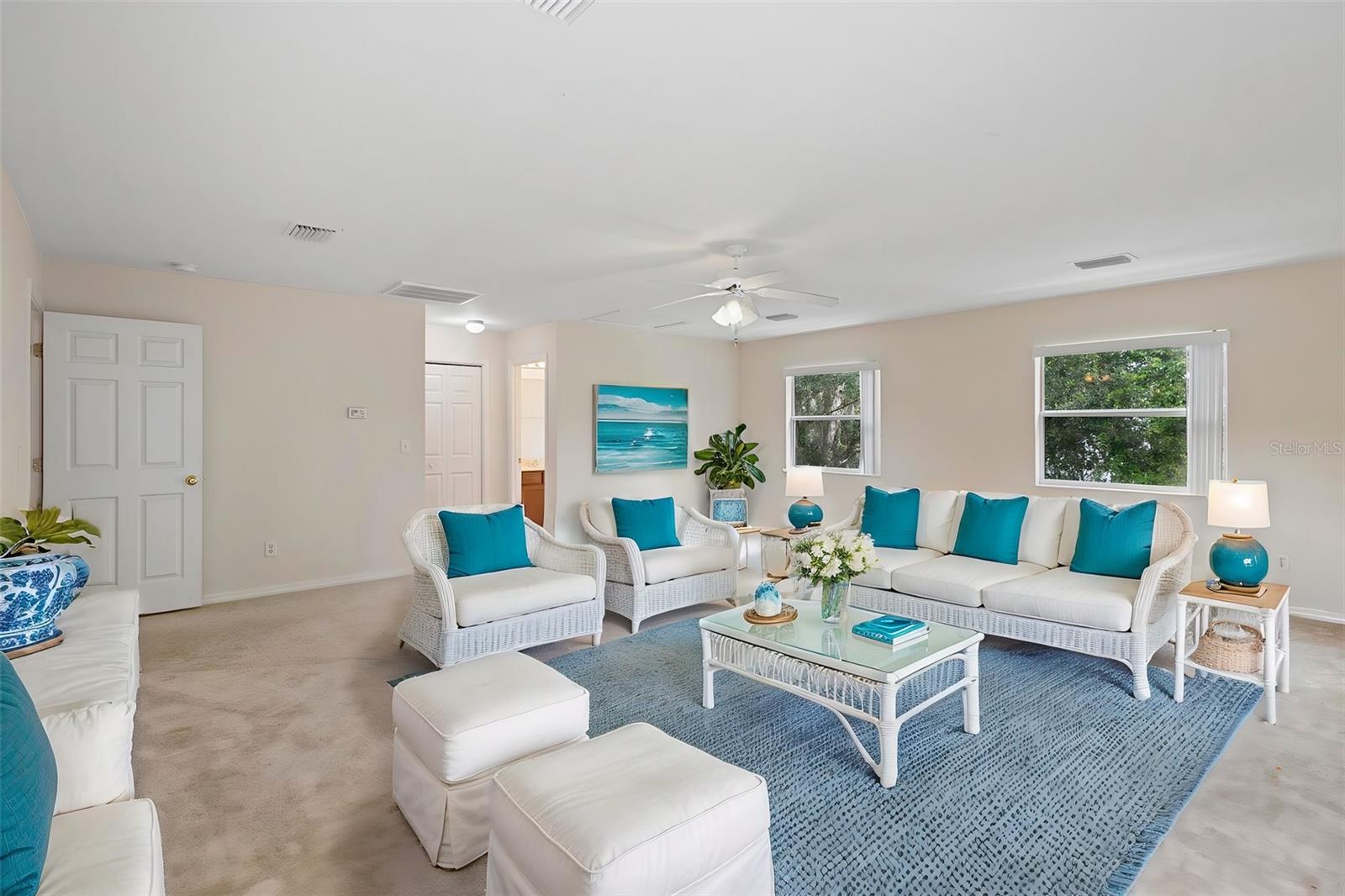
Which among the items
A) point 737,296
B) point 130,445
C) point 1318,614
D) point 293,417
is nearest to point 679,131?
point 737,296

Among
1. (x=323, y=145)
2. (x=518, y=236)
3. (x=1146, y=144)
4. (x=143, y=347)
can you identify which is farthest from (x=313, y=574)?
(x=1146, y=144)

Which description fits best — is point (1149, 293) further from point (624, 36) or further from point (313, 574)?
point (313, 574)

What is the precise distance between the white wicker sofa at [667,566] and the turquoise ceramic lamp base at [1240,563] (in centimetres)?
275

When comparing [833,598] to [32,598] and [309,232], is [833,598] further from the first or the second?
[309,232]

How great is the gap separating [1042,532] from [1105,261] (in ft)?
6.03

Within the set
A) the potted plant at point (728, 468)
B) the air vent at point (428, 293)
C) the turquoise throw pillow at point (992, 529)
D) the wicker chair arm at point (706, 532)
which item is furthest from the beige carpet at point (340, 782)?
the potted plant at point (728, 468)

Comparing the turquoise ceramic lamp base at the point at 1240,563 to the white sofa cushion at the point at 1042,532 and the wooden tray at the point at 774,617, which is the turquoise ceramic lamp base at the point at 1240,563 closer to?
the white sofa cushion at the point at 1042,532

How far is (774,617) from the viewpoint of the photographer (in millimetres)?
3139

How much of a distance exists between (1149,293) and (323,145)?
18.3 feet

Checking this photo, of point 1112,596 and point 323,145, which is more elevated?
point 323,145

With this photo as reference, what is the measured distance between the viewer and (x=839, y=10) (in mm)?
1840

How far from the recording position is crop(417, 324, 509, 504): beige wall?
734cm

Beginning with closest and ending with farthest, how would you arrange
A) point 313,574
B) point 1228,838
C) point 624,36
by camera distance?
point 624,36, point 1228,838, point 313,574

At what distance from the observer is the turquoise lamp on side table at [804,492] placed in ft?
17.6
